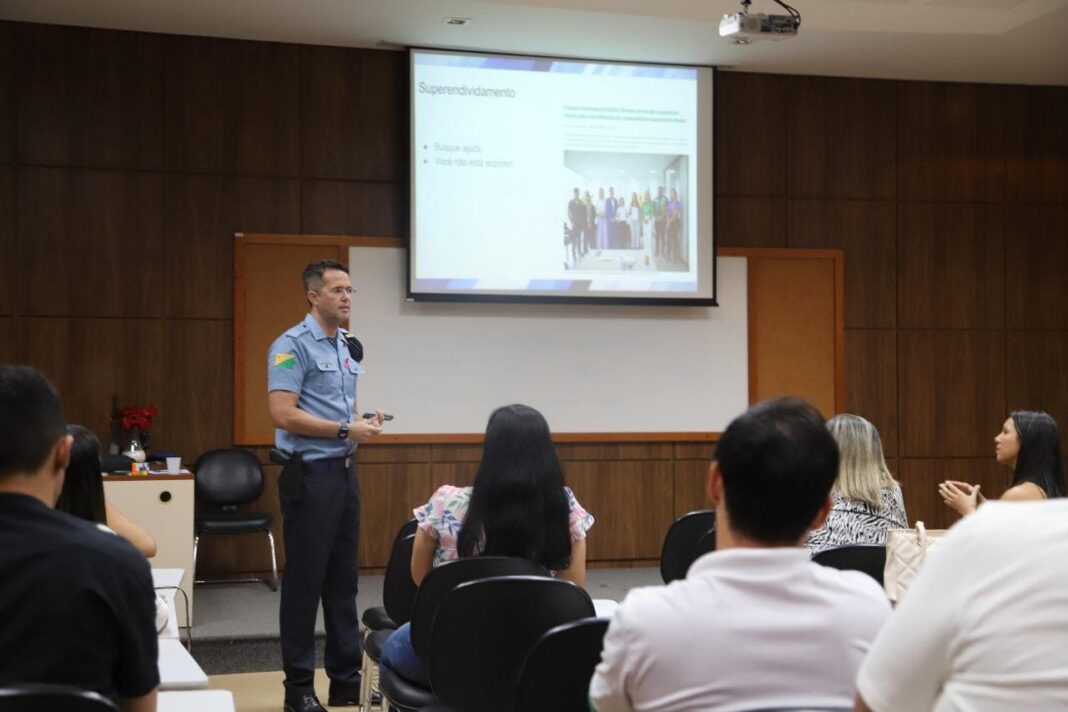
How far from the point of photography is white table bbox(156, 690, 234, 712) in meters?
2.25

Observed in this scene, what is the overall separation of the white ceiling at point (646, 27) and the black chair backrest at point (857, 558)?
384 cm

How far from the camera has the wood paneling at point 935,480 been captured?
320 inches

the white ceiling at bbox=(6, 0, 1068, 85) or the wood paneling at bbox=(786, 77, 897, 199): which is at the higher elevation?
the white ceiling at bbox=(6, 0, 1068, 85)

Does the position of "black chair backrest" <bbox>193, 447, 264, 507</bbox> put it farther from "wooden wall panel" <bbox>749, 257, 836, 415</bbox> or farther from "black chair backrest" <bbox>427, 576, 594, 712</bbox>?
"black chair backrest" <bbox>427, 576, 594, 712</bbox>

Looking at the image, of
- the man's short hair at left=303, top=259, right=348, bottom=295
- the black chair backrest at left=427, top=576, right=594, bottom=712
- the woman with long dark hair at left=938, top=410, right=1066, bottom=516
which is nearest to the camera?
the black chair backrest at left=427, top=576, right=594, bottom=712

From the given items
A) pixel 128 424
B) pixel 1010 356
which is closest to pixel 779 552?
pixel 128 424

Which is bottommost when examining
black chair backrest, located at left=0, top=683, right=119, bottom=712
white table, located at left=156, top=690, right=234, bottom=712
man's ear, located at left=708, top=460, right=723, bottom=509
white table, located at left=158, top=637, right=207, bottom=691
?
white table, located at left=156, top=690, right=234, bottom=712

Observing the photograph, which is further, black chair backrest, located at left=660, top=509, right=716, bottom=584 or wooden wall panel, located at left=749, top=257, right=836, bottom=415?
wooden wall panel, located at left=749, top=257, right=836, bottom=415

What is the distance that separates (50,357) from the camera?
6.90 m

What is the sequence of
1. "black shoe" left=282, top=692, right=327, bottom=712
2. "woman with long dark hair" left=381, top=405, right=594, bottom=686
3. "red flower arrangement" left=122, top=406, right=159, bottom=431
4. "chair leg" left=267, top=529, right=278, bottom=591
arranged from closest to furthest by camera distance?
"woman with long dark hair" left=381, top=405, right=594, bottom=686 → "black shoe" left=282, top=692, right=327, bottom=712 → "red flower arrangement" left=122, top=406, right=159, bottom=431 → "chair leg" left=267, top=529, right=278, bottom=591

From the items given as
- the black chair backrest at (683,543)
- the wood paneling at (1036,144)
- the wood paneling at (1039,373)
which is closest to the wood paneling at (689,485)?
the wood paneling at (1039,373)

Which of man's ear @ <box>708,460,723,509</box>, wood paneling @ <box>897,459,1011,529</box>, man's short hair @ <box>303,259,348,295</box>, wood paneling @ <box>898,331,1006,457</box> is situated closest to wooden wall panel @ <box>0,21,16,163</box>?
man's short hair @ <box>303,259,348,295</box>

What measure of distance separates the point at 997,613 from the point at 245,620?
5.26 m

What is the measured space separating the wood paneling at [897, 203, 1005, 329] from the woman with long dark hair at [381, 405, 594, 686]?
561cm
